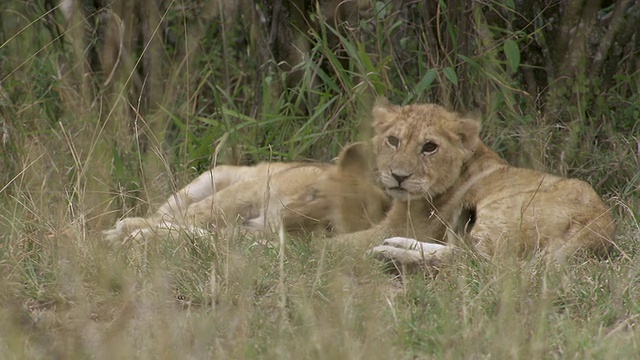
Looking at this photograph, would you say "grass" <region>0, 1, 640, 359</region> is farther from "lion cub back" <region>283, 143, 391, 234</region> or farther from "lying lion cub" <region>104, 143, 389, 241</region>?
"lion cub back" <region>283, 143, 391, 234</region>

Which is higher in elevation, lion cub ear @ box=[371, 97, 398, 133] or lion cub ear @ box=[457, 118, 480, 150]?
lion cub ear @ box=[371, 97, 398, 133]

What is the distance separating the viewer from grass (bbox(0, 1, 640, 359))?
319 centimetres

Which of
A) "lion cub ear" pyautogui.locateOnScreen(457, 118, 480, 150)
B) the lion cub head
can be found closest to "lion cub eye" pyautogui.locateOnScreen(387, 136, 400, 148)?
the lion cub head

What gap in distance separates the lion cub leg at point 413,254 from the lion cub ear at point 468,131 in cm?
71

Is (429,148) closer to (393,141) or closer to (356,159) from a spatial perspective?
(393,141)

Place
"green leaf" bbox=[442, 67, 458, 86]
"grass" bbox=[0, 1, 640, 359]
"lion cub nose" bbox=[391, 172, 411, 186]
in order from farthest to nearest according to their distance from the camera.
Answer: "green leaf" bbox=[442, 67, 458, 86], "lion cub nose" bbox=[391, 172, 411, 186], "grass" bbox=[0, 1, 640, 359]

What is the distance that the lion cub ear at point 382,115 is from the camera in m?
4.90

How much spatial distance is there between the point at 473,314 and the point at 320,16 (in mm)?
2373

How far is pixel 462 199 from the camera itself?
185 inches

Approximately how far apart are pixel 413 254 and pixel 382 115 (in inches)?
39.4

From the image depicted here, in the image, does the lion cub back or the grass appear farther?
the lion cub back

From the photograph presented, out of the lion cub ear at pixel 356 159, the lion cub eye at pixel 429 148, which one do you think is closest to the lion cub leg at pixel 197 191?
the lion cub ear at pixel 356 159

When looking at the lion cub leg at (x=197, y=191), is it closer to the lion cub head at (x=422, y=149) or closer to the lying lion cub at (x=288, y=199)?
the lying lion cub at (x=288, y=199)

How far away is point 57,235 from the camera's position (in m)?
4.15
